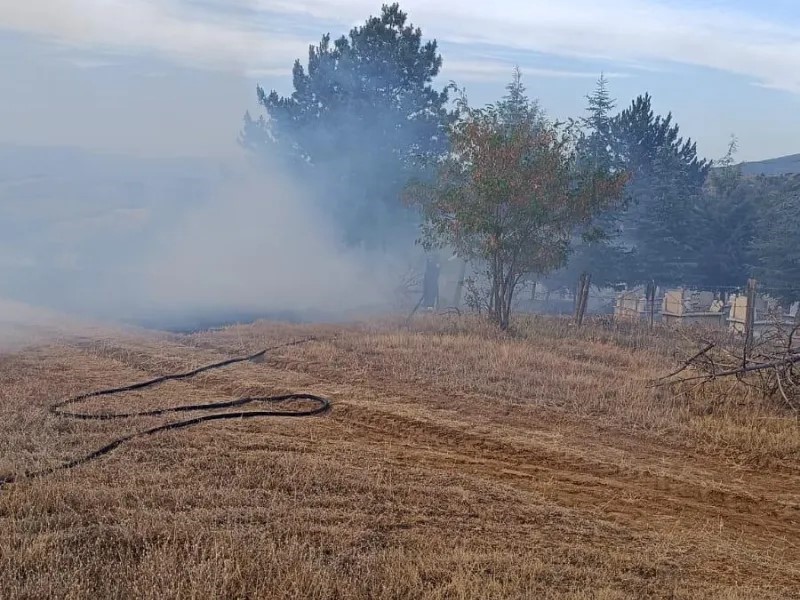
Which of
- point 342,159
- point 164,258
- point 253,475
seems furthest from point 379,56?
point 253,475

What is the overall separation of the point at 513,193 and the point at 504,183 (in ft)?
1.43

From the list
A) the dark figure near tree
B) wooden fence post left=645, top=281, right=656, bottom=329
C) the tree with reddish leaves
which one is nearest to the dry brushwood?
the tree with reddish leaves

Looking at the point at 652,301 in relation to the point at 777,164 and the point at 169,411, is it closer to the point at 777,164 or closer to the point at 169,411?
the point at 169,411

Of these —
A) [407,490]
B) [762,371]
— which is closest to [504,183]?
[762,371]

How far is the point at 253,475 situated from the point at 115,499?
3.51 ft

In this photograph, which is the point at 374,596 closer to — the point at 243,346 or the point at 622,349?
the point at 243,346

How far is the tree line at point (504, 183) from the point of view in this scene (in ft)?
51.5

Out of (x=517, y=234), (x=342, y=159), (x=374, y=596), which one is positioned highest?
(x=342, y=159)

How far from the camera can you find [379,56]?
2500 cm

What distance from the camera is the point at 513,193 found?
15.3m

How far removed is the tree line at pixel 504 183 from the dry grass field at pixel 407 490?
5.96 m

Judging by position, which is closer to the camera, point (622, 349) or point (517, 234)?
point (622, 349)

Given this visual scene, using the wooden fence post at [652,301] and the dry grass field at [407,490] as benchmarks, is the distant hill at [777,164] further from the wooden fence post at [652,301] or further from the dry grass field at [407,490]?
the dry grass field at [407,490]

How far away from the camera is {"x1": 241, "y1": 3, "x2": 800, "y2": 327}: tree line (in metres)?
15.7
